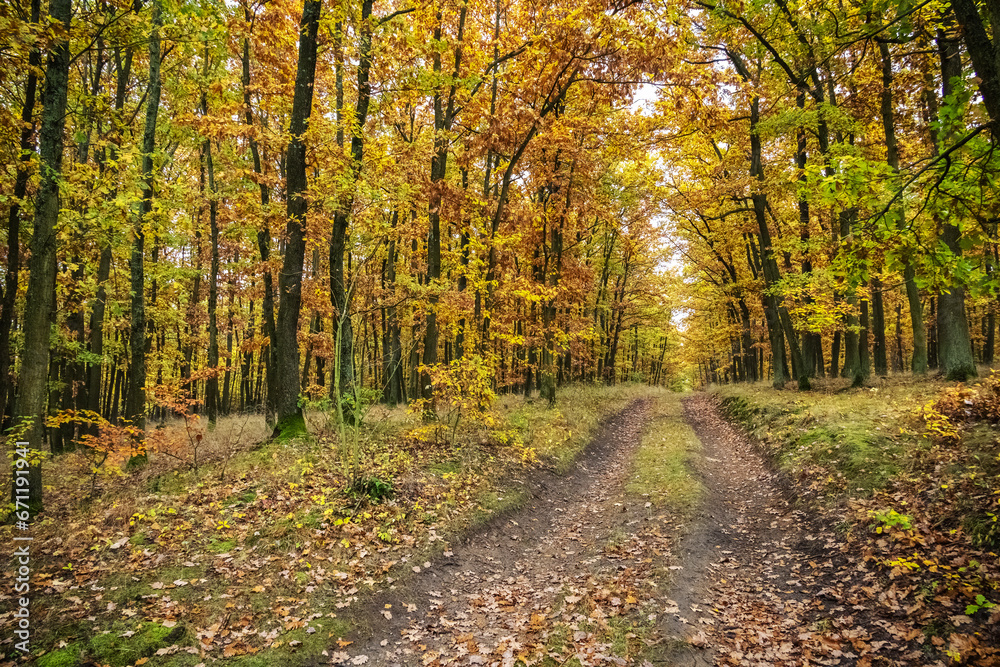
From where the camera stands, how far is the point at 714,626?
5637 mm

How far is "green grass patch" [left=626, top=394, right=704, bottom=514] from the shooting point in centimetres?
996

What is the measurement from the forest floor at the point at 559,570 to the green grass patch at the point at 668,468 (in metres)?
0.14

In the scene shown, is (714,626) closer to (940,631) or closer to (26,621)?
(940,631)

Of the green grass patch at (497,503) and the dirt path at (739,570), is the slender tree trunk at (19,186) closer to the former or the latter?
the green grass patch at (497,503)

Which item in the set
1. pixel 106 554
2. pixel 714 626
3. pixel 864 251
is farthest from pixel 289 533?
pixel 864 251

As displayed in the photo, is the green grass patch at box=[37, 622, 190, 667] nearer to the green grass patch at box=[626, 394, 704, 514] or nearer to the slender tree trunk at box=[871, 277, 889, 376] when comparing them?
the green grass patch at box=[626, 394, 704, 514]

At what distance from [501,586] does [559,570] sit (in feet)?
3.44

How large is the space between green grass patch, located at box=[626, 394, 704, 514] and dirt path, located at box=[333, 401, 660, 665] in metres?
0.82

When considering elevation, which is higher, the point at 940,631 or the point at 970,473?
the point at 970,473

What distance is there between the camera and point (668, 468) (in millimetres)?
12180

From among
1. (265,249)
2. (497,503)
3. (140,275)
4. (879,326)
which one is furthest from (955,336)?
(140,275)

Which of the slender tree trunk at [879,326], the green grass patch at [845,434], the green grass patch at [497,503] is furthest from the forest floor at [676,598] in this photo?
the slender tree trunk at [879,326]

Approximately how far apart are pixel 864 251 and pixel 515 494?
7911 mm

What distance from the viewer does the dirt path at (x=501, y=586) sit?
5508mm
